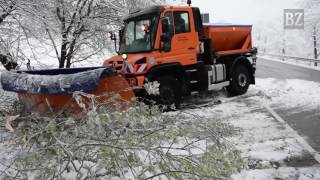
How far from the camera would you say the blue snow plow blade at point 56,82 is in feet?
18.1

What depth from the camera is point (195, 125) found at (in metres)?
3.96

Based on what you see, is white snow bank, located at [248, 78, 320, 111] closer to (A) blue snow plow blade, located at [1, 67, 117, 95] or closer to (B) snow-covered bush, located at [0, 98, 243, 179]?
(A) blue snow plow blade, located at [1, 67, 117, 95]

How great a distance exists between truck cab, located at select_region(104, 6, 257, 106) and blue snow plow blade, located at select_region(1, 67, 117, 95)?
271 cm

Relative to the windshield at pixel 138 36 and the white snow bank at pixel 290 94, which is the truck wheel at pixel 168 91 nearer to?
the windshield at pixel 138 36

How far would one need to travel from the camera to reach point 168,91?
9414 mm

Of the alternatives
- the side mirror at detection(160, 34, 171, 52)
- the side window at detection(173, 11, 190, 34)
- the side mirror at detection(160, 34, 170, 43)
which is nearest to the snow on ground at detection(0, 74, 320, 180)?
the side mirror at detection(160, 34, 171, 52)

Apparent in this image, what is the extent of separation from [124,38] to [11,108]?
14.6 ft

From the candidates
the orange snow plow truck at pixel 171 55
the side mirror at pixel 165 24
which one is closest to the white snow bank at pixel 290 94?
the orange snow plow truck at pixel 171 55

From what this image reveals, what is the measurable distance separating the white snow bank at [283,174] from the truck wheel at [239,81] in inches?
256

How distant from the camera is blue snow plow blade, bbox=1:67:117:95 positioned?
552 centimetres

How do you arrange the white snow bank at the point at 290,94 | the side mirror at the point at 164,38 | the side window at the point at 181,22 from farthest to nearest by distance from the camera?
the white snow bank at the point at 290,94 < the side window at the point at 181,22 < the side mirror at the point at 164,38

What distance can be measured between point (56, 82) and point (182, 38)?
4504 millimetres

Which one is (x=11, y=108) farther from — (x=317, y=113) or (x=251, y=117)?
(x=317, y=113)

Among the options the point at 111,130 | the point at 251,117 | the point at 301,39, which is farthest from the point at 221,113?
the point at 301,39
